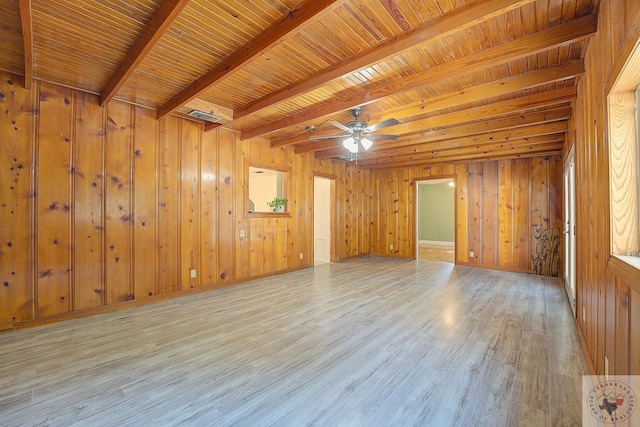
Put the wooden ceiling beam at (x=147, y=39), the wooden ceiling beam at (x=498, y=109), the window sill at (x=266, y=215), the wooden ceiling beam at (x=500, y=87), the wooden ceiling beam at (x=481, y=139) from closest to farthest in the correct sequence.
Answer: the wooden ceiling beam at (x=147, y=39) → the wooden ceiling beam at (x=500, y=87) → the wooden ceiling beam at (x=498, y=109) → the wooden ceiling beam at (x=481, y=139) → the window sill at (x=266, y=215)

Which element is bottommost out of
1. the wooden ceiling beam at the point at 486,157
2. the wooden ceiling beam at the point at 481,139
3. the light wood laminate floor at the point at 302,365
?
the light wood laminate floor at the point at 302,365

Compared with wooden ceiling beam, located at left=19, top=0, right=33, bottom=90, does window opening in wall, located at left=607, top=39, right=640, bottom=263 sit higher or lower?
lower

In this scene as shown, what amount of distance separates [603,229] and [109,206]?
16.0 feet

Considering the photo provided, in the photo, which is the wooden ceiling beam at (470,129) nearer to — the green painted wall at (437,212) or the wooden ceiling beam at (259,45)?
the wooden ceiling beam at (259,45)

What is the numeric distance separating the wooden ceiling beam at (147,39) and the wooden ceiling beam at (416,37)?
4.42ft

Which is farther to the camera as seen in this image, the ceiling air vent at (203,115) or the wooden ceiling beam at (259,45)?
the ceiling air vent at (203,115)

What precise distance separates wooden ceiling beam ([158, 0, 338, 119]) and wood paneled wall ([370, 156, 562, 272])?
5.91 meters

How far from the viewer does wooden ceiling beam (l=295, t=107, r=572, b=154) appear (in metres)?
3.70

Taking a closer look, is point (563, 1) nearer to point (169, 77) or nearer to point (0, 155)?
point (169, 77)

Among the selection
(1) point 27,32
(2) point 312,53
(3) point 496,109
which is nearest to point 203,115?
(1) point 27,32

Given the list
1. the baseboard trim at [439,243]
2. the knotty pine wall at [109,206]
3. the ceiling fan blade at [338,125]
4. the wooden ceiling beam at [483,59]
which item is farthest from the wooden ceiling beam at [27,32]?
the baseboard trim at [439,243]

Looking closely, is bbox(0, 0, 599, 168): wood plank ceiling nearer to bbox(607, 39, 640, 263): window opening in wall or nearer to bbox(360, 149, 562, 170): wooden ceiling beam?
bbox(607, 39, 640, 263): window opening in wall

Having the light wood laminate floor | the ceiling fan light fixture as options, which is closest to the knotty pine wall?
the light wood laminate floor

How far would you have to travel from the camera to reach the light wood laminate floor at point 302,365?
5.47 feet
